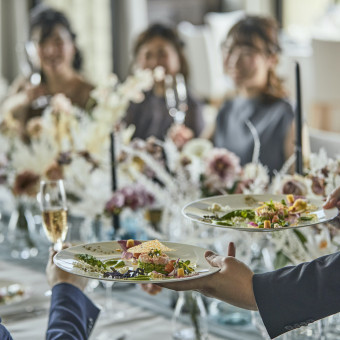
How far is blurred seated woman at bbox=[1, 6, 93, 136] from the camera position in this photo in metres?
3.06

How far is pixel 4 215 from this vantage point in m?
2.74

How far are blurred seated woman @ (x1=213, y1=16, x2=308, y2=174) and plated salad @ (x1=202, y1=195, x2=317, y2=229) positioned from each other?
36.6 inches

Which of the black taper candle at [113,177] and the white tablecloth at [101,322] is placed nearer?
the white tablecloth at [101,322]

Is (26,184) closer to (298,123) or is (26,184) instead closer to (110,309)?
(110,309)

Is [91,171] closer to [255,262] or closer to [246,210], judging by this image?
[255,262]

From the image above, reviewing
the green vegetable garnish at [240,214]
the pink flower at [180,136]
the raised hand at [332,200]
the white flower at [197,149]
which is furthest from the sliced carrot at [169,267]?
the pink flower at [180,136]

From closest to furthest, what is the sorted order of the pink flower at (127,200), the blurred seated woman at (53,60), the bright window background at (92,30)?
the pink flower at (127,200)
the blurred seated woman at (53,60)
the bright window background at (92,30)

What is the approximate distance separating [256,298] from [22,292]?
0.79m

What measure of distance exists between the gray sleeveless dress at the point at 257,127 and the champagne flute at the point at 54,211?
4.07 feet

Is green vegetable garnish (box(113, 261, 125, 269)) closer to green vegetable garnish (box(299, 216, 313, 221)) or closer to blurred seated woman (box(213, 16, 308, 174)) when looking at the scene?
green vegetable garnish (box(299, 216, 313, 221))

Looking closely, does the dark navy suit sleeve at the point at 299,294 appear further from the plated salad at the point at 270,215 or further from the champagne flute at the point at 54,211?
the champagne flute at the point at 54,211

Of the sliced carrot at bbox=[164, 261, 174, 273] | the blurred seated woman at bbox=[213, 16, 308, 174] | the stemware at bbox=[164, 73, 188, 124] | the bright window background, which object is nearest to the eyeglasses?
the blurred seated woman at bbox=[213, 16, 308, 174]

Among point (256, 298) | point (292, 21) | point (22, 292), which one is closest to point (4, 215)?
point (22, 292)

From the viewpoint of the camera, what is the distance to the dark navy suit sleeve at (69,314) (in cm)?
121
